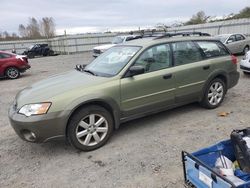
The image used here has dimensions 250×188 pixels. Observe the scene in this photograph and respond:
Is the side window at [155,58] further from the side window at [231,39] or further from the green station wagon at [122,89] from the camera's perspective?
the side window at [231,39]

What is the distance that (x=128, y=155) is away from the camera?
13.1 ft

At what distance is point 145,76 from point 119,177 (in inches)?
71.7

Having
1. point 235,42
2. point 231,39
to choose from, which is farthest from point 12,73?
point 235,42

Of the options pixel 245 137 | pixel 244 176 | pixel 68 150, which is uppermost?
pixel 245 137

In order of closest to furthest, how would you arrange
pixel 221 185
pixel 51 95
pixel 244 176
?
1. pixel 221 185
2. pixel 244 176
3. pixel 51 95

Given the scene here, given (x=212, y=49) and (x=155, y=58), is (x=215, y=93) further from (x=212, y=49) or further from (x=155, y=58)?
(x=155, y=58)

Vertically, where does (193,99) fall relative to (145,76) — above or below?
below

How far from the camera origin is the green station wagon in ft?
12.9

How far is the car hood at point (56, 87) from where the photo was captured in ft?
13.3

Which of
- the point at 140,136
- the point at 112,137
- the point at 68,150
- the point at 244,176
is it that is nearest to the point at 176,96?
the point at 140,136

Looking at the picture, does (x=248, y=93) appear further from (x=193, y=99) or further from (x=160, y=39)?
(x=160, y=39)

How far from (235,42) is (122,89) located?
13.5 metres

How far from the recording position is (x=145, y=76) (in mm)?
4648

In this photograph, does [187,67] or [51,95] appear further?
[187,67]
